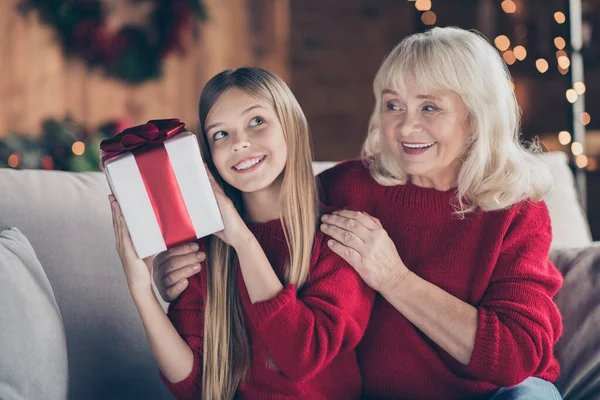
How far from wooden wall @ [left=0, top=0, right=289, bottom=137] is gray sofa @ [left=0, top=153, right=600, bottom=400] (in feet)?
6.28

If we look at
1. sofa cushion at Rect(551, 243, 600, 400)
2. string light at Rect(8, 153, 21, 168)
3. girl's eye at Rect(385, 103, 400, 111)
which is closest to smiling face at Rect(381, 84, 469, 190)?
girl's eye at Rect(385, 103, 400, 111)

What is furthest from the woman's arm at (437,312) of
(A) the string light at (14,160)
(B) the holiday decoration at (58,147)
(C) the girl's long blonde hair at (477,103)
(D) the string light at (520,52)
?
(D) the string light at (520,52)

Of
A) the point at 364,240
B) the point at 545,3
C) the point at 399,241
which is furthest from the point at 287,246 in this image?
the point at 545,3

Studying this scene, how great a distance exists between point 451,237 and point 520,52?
129 inches

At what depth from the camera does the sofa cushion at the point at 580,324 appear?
1.57 metres

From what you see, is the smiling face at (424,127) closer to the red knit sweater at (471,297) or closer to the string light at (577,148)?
→ the red knit sweater at (471,297)

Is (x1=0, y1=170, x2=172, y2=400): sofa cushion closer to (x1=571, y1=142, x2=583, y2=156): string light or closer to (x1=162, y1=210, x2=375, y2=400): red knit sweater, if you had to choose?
(x1=162, y1=210, x2=375, y2=400): red knit sweater

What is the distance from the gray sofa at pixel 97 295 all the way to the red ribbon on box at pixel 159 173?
13.3 inches

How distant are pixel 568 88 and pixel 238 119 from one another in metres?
2.22

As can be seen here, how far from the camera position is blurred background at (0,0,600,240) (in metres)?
3.30

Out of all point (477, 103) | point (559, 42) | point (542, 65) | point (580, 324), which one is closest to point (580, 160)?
point (559, 42)

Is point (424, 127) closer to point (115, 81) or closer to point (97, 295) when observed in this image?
point (97, 295)

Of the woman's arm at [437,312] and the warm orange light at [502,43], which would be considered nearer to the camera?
the woman's arm at [437,312]

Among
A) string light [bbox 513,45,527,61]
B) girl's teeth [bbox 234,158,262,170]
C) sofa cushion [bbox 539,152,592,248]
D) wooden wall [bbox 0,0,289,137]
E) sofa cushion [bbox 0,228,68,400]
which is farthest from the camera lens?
string light [bbox 513,45,527,61]
